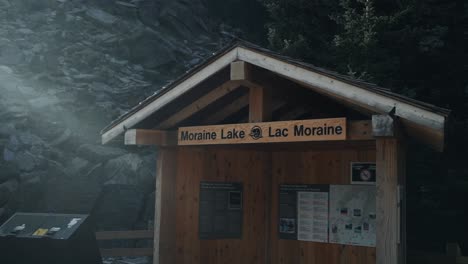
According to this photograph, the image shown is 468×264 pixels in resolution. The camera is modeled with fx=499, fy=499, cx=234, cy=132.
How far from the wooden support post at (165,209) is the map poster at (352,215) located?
7.99 feet

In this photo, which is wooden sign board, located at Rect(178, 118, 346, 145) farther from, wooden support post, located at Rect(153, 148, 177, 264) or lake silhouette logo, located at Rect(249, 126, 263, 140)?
wooden support post, located at Rect(153, 148, 177, 264)

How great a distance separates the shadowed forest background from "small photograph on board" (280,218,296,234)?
4.15 metres

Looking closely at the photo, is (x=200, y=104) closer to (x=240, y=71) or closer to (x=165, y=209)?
(x=240, y=71)

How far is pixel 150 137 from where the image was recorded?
722 centimetres

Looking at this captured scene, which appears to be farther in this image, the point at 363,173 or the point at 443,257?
the point at 363,173

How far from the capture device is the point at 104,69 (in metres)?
20.0

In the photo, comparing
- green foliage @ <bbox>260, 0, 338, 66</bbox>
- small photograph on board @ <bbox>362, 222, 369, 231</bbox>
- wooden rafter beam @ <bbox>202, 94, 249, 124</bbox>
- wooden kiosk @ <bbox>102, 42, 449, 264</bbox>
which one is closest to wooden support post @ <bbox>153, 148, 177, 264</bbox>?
wooden kiosk @ <bbox>102, 42, 449, 264</bbox>

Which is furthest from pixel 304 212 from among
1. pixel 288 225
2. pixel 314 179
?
pixel 314 179

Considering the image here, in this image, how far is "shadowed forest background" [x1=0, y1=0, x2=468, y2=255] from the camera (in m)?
11.4

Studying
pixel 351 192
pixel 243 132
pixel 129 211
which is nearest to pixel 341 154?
pixel 351 192

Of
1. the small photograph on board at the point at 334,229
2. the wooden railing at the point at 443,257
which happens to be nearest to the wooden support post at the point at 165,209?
the small photograph on board at the point at 334,229

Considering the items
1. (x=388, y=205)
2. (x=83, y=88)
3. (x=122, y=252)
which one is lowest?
(x=122, y=252)

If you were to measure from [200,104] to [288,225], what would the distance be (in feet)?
8.59

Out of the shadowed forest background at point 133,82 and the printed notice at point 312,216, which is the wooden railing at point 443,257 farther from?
the shadowed forest background at point 133,82
